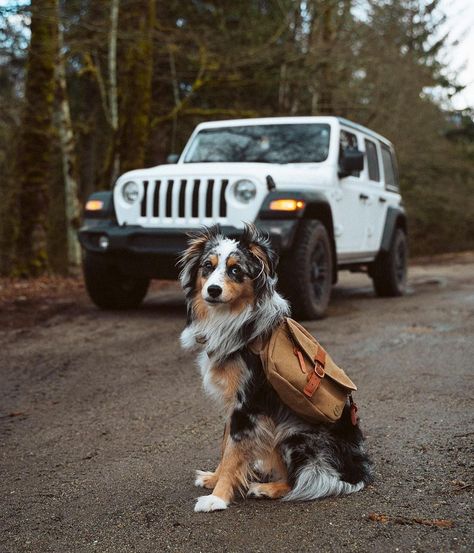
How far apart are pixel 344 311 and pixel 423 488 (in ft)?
20.2

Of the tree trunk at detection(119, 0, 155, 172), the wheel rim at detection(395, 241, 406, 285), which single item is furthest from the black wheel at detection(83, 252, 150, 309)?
the tree trunk at detection(119, 0, 155, 172)

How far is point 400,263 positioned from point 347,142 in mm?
2830

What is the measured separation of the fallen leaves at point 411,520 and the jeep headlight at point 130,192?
6.10 meters

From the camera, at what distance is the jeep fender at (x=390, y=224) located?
11321 millimetres

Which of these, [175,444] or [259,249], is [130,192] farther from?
[259,249]

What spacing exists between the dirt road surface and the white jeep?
735 millimetres

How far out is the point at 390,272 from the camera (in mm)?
11469

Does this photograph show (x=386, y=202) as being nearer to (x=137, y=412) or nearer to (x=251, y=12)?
(x=137, y=412)

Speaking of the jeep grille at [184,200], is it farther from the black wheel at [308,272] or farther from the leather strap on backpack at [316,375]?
the leather strap on backpack at [316,375]

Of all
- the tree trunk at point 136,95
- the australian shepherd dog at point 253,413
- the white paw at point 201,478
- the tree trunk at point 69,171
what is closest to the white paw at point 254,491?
the australian shepherd dog at point 253,413

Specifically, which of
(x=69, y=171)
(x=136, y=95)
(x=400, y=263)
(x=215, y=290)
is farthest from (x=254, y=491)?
(x=69, y=171)

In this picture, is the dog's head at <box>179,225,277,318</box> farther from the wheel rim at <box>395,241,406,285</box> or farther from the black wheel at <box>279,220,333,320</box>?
the wheel rim at <box>395,241,406,285</box>

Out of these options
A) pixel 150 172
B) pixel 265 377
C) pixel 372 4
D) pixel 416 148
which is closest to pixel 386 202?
pixel 150 172

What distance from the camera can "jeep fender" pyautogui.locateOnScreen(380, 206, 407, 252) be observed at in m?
11.3
